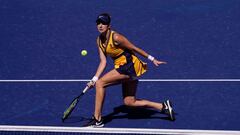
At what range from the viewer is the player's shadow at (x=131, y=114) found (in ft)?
26.1

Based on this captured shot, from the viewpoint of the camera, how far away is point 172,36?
11578mm

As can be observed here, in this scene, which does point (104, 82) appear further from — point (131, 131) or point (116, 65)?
point (131, 131)

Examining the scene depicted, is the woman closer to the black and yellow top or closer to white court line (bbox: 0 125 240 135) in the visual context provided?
the black and yellow top

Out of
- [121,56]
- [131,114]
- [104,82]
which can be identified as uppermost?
[121,56]

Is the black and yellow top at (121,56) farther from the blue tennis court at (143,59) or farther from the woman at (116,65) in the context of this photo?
the blue tennis court at (143,59)

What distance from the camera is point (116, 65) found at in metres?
7.37

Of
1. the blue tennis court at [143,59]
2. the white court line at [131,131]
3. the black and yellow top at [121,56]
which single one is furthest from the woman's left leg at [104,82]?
the white court line at [131,131]

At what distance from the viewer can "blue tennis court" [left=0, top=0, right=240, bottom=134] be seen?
26.3ft

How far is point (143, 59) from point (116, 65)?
322cm

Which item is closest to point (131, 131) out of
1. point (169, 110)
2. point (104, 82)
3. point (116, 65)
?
point (104, 82)

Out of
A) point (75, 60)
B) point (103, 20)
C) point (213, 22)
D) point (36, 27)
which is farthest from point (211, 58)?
point (36, 27)

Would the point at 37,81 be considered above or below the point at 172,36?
below

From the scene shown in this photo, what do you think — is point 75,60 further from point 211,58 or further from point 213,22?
point 213,22

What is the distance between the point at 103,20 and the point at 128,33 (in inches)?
195
